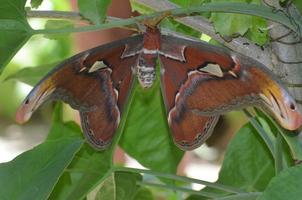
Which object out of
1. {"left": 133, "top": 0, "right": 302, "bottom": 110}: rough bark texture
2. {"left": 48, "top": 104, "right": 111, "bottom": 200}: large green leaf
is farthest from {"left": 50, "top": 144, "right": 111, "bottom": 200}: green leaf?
{"left": 133, "top": 0, "right": 302, "bottom": 110}: rough bark texture

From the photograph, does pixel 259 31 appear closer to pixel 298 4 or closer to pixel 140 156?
pixel 298 4

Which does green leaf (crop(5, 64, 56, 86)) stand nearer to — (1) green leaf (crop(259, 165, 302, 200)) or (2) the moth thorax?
(2) the moth thorax

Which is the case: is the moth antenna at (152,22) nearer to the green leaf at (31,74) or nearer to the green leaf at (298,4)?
the green leaf at (298,4)

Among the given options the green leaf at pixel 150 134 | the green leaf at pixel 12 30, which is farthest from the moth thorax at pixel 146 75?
the green leaf at pixel 150 134

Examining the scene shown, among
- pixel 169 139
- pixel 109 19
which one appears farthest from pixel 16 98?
pixel 109 19

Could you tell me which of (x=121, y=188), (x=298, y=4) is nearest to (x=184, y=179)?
(x=121, y=188)
